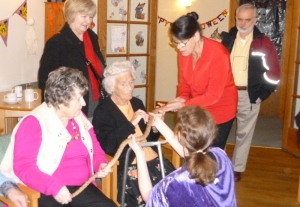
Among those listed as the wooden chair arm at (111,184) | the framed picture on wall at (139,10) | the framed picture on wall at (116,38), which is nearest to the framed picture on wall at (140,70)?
the framed picture on wall at (116,38)

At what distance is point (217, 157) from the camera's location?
5.28ft

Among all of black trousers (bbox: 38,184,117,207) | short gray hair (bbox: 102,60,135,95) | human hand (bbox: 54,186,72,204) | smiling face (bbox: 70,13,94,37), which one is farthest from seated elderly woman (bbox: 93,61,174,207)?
human hand (bbox: 54,186,72,204)

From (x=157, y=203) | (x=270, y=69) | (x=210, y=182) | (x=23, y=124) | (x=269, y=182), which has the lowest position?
(x=269, y=182)

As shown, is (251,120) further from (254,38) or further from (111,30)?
(111,30)

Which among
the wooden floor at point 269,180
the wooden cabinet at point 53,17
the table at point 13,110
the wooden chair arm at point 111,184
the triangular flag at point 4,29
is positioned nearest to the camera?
the wooden chair arm at point 111,184

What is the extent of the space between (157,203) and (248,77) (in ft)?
6.24

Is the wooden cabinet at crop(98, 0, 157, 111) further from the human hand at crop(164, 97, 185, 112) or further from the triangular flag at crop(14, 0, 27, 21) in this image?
the human hand at crop(164, 97, 185, 112)

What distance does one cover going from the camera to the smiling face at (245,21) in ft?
10.5

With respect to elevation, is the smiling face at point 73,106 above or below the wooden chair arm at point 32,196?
above

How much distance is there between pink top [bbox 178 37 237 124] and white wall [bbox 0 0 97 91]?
1.53 m

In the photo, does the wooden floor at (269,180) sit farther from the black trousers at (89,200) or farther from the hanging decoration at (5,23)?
the hanging decoration at (5,23)

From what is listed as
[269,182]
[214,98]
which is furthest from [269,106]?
[214,98]

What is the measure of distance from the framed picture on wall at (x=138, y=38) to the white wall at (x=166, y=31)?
3.70ft

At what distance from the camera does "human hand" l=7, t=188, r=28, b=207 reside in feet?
5.74
